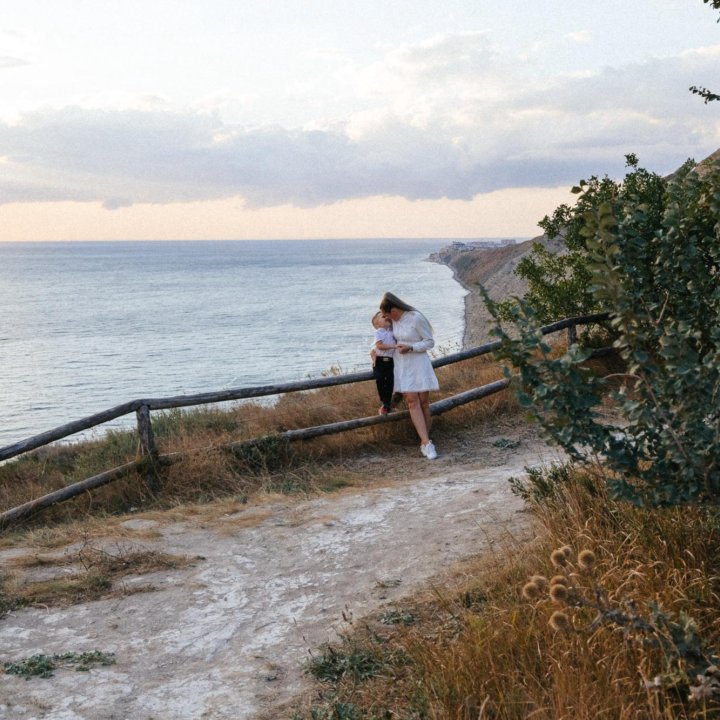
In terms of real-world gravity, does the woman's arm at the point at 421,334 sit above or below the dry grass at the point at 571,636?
above

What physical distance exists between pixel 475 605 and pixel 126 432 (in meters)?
10.3

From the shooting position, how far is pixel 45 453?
659 inches

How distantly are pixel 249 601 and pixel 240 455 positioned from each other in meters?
3.68

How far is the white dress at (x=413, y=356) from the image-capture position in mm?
8953

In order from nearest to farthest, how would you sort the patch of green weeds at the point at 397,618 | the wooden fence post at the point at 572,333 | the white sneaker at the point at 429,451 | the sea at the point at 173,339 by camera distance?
the patch of green weeds at the point at 397,618, the white sneaker at the point at 429,451, the wooden fence post at the point at 572,333, the sea at the point at 173,339

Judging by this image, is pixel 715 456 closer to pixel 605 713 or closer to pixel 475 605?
pixel 605 713

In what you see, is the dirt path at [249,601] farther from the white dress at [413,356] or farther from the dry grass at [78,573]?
the white dress at [413,356]

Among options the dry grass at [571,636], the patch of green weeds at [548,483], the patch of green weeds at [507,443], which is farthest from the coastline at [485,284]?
the dry grass at [571,636]

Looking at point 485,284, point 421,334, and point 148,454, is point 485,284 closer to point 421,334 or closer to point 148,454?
point 421,334

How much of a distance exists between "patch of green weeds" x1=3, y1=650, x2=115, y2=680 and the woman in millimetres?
5239

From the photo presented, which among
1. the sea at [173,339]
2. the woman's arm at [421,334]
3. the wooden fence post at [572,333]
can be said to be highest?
the woman's arm at [421,334]

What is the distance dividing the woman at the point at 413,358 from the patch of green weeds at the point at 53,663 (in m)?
5.24

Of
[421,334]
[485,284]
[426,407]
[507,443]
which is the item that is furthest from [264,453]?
[485,284]

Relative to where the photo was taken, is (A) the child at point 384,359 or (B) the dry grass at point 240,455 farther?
(A) the child at point 384,359
